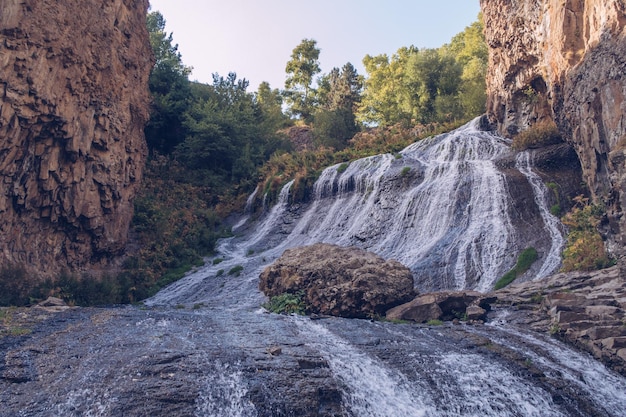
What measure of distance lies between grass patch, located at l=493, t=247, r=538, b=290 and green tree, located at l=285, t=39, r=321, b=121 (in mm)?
41682

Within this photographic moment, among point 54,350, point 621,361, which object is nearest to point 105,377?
point 54,350

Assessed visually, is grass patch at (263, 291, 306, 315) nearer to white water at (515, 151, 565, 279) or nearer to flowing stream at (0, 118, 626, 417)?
flowing stream at (0, 118, 626, 417)

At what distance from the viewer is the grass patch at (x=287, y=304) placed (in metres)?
12.8

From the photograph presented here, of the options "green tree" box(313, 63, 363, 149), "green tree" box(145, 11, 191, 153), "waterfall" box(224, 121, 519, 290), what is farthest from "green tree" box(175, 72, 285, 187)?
"waterfall" box(224, 121, 519, 290)

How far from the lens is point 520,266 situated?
47.0 feet

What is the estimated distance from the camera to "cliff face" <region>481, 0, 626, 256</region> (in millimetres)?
12594

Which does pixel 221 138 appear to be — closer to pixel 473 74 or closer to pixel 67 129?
pixel 67 129

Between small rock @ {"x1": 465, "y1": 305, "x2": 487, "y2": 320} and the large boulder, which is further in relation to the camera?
the large boulder

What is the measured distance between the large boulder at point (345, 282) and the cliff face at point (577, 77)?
17.0 feet

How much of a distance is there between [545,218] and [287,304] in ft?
30.2

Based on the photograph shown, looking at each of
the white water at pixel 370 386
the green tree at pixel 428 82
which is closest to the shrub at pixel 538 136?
the green tree at pixel 428 82

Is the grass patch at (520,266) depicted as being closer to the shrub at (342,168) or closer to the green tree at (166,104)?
the shrub at (342,168)

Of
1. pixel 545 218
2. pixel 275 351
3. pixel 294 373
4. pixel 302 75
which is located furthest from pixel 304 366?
pixel 302 75

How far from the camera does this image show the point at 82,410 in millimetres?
6371
